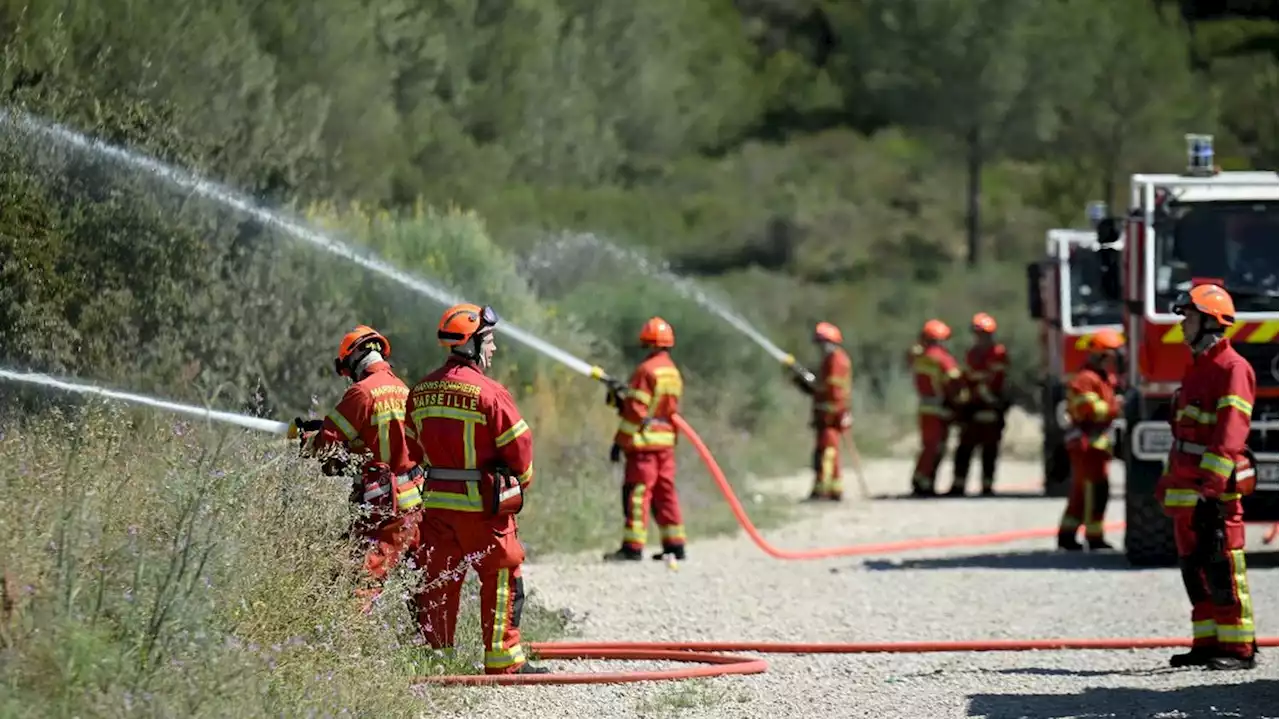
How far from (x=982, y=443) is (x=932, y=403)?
67cm

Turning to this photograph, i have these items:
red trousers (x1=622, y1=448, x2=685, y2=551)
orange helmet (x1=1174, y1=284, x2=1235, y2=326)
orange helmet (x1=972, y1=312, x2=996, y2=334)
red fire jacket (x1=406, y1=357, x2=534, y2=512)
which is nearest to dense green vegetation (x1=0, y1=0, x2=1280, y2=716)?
red fire jacket (x1=406, y1=357, x2=534, y2=512)

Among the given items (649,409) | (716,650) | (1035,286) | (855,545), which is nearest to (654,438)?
(649,409)

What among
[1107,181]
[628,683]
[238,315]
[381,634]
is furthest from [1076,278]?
[1107,181]

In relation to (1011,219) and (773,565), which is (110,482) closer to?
(773,565)

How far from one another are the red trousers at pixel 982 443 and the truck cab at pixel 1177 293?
629cm

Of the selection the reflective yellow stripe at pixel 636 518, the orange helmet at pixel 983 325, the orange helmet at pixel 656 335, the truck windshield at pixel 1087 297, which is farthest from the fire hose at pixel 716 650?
the orange helmet at pixel 983 325

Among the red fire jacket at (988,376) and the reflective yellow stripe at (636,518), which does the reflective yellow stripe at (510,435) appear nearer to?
the reflective yellow stripe at (636,518)

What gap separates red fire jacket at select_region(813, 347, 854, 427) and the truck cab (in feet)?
18.6

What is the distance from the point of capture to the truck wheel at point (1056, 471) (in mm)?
18906

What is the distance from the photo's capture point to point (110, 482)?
23.9 feet

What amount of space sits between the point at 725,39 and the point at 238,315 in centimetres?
3902

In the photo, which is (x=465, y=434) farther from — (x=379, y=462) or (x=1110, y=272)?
(x=1110, y=272)

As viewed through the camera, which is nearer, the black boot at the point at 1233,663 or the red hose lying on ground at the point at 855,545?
the black boot at the point at 1233,663

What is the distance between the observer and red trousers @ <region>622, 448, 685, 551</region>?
1318 cm
